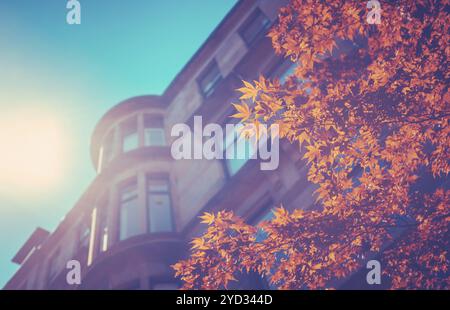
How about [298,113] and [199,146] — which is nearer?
[298,113]

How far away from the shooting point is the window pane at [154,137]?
18281 mm

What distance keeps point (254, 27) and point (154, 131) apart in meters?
6.93

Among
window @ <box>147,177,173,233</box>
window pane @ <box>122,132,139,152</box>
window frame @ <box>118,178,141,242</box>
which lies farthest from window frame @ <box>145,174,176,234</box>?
window pane @ <box>122,132,139,152</box>

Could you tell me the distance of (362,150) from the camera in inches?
266

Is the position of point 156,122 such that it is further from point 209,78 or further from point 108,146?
point 209,78

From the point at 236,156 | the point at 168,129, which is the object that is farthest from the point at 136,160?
the point at 236,156

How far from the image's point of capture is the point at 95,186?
59.0 ft

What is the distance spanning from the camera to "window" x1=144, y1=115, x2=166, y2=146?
1836 cm

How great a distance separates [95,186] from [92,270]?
5.54 metres

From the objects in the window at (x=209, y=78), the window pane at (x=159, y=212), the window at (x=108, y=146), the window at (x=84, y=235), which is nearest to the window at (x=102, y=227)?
the window pane at (x=159, y=212)

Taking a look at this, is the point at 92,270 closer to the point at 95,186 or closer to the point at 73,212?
the point at 95,186

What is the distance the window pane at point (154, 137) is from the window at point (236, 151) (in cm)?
453

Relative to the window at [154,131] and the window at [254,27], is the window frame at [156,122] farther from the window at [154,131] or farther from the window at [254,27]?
the window at [254,27]

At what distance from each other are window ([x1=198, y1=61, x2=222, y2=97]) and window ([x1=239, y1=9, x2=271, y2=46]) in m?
2.01
